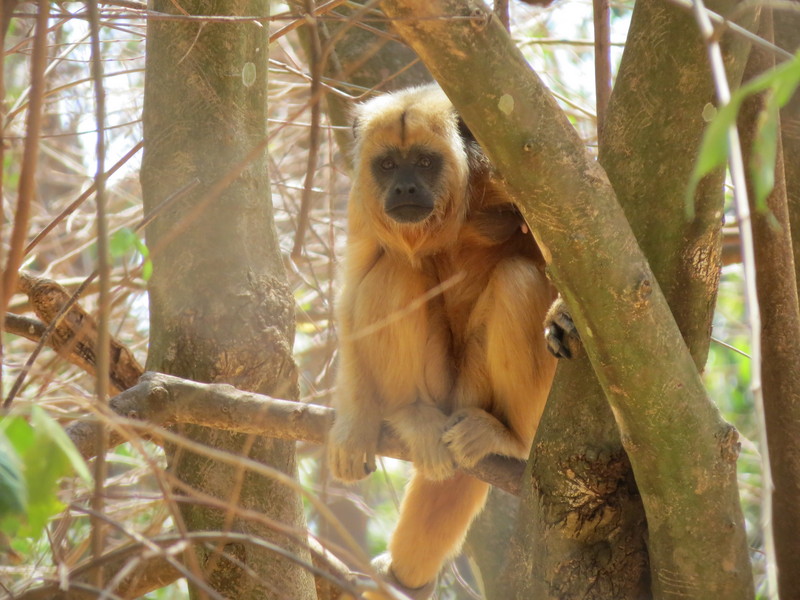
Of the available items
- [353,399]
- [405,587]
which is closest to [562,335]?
[353,399]

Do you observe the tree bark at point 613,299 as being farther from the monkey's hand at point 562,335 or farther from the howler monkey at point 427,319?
the howler monkey at point 427,319

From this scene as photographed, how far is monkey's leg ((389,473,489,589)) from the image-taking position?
4551 mm

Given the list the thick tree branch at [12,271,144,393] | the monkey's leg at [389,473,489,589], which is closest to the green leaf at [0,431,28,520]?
the thick tree branch at [12,271,144,393]

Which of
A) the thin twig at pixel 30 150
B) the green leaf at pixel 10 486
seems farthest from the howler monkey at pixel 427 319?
the green leaf at pixel 10 486

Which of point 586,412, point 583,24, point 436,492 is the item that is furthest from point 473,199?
point 583,24

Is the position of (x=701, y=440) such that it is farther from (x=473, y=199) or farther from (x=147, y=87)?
(x=147, y=87)

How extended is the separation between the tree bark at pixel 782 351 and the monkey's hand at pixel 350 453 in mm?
1953

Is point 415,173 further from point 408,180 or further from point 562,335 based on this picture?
point 562,335

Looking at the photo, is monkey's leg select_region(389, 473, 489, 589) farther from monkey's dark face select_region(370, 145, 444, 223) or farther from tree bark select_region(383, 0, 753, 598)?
tree bark select_region(383, 0, 753, 598)

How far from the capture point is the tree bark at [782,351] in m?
3.27

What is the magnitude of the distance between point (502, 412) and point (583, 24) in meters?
6.09

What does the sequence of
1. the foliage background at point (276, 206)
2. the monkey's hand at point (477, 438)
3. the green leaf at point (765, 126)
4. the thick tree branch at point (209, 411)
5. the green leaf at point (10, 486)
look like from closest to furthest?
the green leaf at point (765, 126) → the green leaf at point (10, 486) → the thick tree branch at point (209, 411) → the monkey's hand at point (477, 438) → the foliage background at point (276, 206)

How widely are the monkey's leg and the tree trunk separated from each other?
0.71 m

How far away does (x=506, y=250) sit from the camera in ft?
14.8
